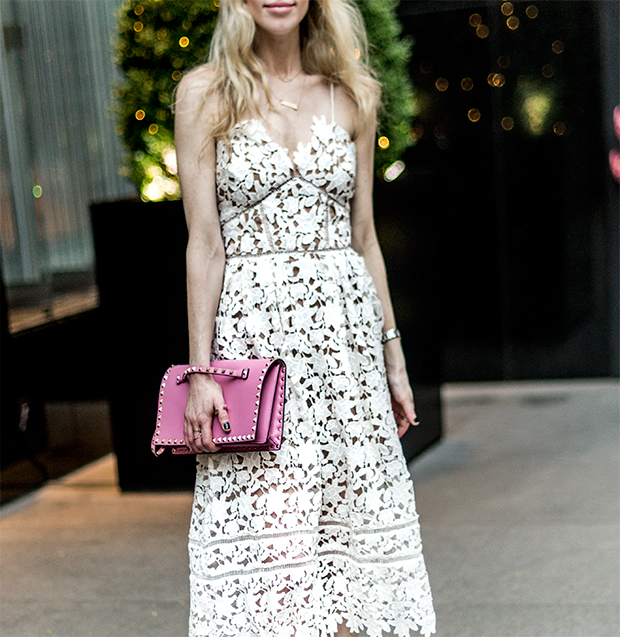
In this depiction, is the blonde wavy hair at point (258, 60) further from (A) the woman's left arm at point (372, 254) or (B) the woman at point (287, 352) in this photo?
(A) the woman's left arm at point (372, 254)

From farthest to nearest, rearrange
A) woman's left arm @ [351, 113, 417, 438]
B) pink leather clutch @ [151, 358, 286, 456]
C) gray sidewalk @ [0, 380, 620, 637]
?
gray sidewalk @ [0, 380, 620, 637] < woman's left arm @ [351, 113, 417, 438] < pink leather clutch @ [151, 358, 286, 456]

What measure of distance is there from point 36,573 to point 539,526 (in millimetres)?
2161

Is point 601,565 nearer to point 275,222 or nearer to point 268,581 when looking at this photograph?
point 268,581

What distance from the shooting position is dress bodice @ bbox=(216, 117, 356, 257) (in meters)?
2.23

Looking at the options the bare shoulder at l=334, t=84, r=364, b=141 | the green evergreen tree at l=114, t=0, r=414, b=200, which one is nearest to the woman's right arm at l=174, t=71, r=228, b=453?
the bare shoulder at l=334, t=84, r=364, b=141

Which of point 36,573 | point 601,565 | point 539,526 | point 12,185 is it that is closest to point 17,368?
point 12,185

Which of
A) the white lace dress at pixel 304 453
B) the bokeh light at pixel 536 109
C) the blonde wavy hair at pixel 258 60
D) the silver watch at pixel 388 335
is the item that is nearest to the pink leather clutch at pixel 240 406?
the white lace dress at pixel 304 453

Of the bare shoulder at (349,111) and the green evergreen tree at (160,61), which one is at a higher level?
the green evergreen tree at (160,61)

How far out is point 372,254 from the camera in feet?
8.29

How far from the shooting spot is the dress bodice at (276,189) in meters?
2.23

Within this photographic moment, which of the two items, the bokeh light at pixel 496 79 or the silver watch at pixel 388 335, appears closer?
the silver watch at pixel 388 335

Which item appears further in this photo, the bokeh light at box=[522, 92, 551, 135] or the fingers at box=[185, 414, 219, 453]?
the bokeh light at box=[522, 92, 551, 135]

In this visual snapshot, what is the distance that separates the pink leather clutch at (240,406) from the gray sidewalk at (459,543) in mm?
1190

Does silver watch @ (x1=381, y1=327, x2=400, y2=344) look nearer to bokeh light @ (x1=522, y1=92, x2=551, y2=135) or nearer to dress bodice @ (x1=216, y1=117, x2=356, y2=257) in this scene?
dress bodice @ (x1=216, y1=117, x2=356, y2=257)
